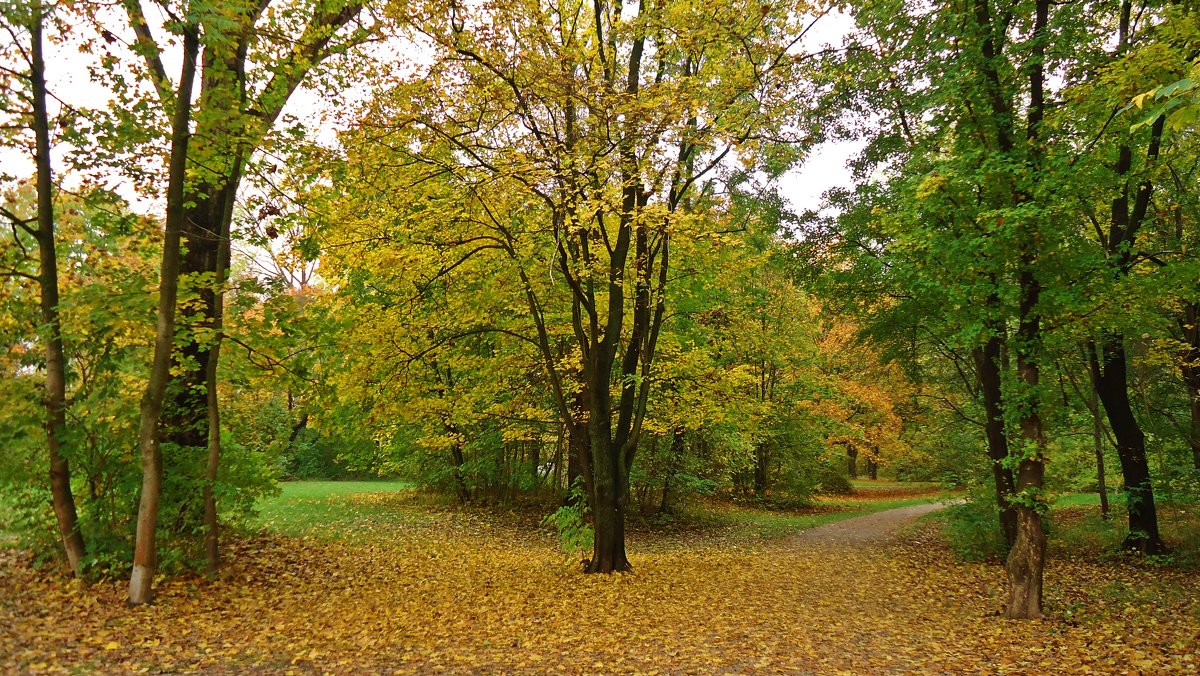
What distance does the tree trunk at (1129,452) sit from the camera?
11.6m

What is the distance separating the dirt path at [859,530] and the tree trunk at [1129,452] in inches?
164

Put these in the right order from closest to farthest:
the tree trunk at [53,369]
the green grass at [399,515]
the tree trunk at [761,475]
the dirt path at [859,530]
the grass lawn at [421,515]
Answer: the tree trunk at [53,369], the green grass at [399,515], the grass lawn at [421,515], the dirt path at [859,530], the tree trunk at [761,475]

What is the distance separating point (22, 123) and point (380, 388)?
5437mm

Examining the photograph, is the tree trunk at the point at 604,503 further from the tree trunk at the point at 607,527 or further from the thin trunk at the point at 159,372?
the thin trunk at the point at 159,372

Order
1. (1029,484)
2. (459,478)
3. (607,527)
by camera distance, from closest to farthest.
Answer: (1029,484)
(607,527)
(459,478)

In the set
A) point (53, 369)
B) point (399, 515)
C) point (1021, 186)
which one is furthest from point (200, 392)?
point (1021, 186)

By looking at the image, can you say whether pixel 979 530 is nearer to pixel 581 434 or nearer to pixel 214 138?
pixel 581 434

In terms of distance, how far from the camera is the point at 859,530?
18797mm

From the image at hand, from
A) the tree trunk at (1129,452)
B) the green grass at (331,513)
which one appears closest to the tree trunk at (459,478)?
the green grass at (331,513)

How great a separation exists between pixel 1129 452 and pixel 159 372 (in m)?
15.3

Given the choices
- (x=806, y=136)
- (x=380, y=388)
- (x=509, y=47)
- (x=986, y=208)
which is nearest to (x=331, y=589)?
(x=380, y=388)

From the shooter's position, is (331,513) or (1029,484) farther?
(331,513)

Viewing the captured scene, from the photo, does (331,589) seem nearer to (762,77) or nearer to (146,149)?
(146,149)

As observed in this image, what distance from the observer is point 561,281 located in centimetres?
1216
